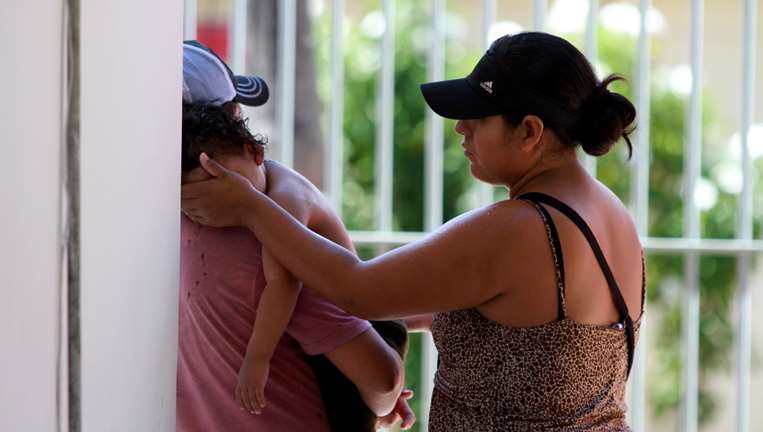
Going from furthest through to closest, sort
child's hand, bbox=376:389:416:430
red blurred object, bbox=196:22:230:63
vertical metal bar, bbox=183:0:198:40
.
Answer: red blurred object, bbox=196:22:230:63 < vertical metal bar, bbox=183:0:198:40 < child's hand, bbox=376:389:416:430

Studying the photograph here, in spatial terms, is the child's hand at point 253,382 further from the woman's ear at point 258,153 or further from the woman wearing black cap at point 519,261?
the woman's ear at point 258,153

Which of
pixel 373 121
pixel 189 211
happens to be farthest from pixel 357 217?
pixel 189 211

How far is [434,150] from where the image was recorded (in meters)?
4.42

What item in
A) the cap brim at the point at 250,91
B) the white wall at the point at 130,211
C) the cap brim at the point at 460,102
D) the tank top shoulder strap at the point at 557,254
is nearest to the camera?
the white wall at the point at 130,211

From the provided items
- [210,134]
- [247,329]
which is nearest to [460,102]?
[210,134]

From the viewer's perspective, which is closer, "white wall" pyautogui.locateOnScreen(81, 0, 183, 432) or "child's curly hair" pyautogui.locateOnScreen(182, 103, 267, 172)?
"white wall" pyautogui.locateOnScreen(81, 0, 183, 432)

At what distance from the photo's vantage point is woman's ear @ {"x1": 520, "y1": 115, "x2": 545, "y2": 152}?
223cm

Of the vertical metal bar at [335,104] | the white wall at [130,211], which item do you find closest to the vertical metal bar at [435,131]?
the vertical metal bar at [335,104]

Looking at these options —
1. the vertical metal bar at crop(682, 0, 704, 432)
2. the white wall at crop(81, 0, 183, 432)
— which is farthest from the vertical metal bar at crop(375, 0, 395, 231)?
the white wall at crop(81, 0, 183, 432)

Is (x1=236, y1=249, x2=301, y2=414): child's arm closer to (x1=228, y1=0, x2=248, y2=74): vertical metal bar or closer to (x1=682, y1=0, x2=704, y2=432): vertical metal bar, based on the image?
(x1=228, y1=0, x2=248, y2=74): vertical metal bar

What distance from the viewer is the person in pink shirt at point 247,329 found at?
2.33 m

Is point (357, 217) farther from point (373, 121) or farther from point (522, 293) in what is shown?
point (522, 293)

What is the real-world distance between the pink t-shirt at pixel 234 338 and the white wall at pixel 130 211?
374mm

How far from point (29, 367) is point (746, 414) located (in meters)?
3.56
